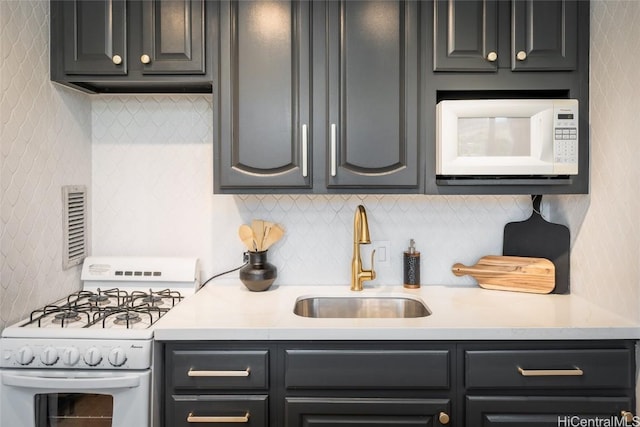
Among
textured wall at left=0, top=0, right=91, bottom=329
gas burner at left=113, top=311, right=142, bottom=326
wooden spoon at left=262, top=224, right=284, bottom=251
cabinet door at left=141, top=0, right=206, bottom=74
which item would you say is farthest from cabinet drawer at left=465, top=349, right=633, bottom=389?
textured wall at left=0, top=0, right=91, bottom=329

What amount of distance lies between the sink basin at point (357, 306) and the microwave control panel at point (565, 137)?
2.68ft

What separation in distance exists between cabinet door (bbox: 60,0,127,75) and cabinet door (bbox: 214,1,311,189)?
1.33ft

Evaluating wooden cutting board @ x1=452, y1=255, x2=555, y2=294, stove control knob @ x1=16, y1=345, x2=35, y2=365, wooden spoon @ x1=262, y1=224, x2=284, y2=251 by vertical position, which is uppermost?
wooden spoon @ x1=262, y1=224, x2=284, y2=251

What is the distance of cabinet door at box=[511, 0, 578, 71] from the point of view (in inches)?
68.9

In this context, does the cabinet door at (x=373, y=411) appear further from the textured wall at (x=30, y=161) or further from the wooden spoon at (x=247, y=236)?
the textured wall at (x=30, y=161)

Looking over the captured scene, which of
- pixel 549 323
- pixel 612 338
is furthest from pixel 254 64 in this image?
pixel 612 338

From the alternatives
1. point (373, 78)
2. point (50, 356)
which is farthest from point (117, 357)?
point (373, 78)

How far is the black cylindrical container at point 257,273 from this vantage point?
6.49ft

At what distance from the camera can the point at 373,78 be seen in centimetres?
177

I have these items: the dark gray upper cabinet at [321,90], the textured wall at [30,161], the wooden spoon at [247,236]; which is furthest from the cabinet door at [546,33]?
the textured wall at [30,161]

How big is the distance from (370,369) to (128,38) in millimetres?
1545

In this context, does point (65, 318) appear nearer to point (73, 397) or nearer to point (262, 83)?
point (73, 397)

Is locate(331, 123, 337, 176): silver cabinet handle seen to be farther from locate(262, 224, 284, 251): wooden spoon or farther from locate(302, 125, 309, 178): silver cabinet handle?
locate(262, 224, 284, 251): wooden spoon

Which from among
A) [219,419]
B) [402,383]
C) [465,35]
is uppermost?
[465,35]
